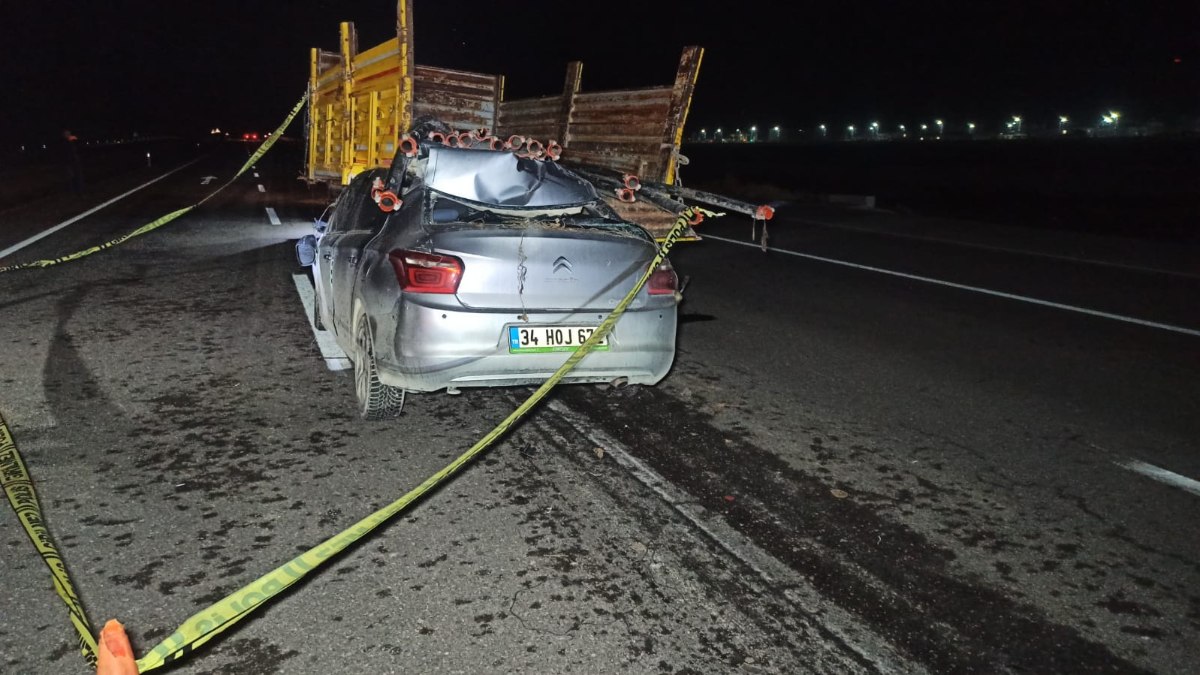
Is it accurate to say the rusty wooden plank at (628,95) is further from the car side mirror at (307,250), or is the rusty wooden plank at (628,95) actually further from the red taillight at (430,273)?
the red taillight at (430,273)

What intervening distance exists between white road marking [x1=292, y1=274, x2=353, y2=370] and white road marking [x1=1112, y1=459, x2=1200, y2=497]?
507cm

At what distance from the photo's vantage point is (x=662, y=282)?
5.21 metres

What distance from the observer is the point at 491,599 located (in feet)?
10.9

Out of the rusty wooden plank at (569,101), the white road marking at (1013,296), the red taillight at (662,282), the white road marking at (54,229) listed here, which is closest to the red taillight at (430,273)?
the red taillight at (662,282)

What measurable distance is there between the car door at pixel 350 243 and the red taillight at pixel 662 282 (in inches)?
67.5

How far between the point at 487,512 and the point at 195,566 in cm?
124

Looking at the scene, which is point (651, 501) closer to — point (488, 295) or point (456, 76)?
point (488, 295)

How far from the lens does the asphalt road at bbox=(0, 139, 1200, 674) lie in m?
3.11

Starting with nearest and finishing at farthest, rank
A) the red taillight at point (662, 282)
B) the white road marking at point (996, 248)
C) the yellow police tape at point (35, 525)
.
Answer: the yellow police tape at point (35, 525)
the red taillight at point (662, 282)
the white road marking at point (996, 248)

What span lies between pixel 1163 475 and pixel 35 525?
5.51 m

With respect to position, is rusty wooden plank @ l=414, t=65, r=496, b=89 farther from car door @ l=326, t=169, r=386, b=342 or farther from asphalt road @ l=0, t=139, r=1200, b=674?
car door @ l=326, t=169, r=386, b=342

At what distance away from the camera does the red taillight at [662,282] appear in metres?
5.17

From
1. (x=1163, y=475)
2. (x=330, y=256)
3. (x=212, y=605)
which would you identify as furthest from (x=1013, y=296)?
(x=212, y=605)

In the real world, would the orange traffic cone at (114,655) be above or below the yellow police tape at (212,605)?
above
